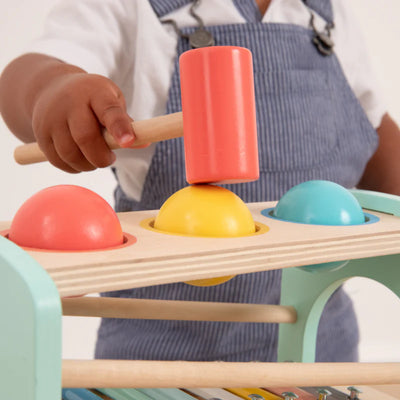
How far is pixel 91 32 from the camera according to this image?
21.5 inches

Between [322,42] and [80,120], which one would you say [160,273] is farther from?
[322,42]

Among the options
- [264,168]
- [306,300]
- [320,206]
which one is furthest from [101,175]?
[320,206]

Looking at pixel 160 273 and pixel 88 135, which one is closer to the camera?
pixel 160 273

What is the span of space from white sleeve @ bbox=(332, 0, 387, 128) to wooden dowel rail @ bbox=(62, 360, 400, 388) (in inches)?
18.8

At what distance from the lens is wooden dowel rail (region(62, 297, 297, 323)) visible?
1.38 ft

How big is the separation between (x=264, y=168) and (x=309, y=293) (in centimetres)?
16

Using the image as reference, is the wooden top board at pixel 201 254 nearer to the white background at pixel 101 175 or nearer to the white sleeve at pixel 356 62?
the white sleeve at pixel 356 62

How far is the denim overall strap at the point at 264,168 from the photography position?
59 centimetres

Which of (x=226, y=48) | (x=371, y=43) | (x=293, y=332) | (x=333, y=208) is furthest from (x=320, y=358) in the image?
(x=371, y=43)

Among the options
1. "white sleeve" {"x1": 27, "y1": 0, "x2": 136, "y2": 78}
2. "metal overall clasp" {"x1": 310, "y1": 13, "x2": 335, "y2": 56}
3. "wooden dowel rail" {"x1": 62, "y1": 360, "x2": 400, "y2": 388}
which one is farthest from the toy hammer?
"metal overall clasp" {"x1": 310, "y1": 13, "x2": 335, "y2": 56}

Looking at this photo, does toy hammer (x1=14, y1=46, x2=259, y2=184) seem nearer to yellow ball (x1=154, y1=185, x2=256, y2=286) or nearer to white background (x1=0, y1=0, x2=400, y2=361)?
yellow ball (x1=154, y1=185, x2=256, y2=286)

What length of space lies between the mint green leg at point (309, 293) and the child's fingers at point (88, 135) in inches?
→ 8.3

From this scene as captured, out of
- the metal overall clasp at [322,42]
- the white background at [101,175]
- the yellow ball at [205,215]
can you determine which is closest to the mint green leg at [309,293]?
the yellow ball at [205,215]

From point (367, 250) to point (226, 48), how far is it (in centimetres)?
14
